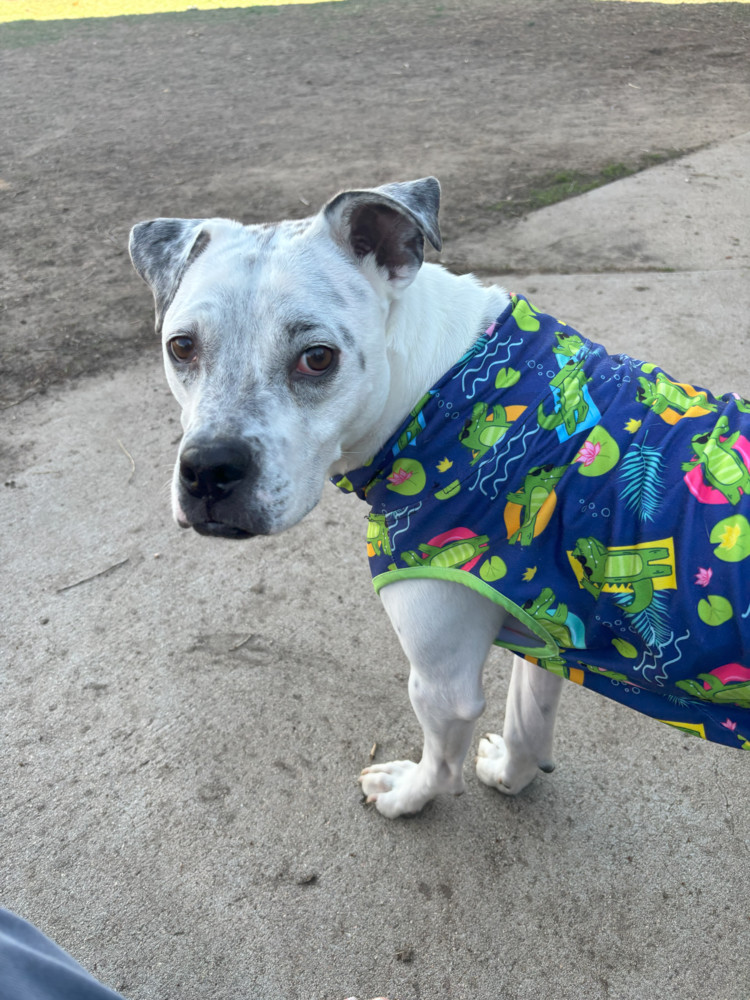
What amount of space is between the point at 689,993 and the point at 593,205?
17.0 feet

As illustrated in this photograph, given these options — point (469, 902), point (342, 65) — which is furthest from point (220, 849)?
point (342, 65)

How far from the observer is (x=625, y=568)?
179 centimetres

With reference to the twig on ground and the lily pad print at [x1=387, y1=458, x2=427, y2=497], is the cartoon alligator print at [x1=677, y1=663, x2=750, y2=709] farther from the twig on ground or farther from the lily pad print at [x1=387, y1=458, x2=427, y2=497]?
the twig on ground

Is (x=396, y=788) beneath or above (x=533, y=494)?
beneath

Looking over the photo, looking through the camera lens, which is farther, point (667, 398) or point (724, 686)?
point (667, 398)

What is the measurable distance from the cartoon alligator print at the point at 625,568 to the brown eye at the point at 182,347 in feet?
3.57

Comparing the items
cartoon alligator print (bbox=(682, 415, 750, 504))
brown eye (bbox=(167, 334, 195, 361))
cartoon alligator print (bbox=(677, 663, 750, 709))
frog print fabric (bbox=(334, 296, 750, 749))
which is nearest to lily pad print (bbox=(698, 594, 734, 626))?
→ frog print fabric (bbox=(334, 296, 750, 749))

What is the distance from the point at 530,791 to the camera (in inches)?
103

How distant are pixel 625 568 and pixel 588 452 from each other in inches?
11.1

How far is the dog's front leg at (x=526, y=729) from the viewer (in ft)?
8.10

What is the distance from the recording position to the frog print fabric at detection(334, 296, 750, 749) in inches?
68.9

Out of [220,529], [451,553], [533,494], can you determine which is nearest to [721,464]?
[533,494]

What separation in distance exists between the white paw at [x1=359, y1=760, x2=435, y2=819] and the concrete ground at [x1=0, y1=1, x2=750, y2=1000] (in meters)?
0.06

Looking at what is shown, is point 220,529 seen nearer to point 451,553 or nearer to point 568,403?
point 451,553
